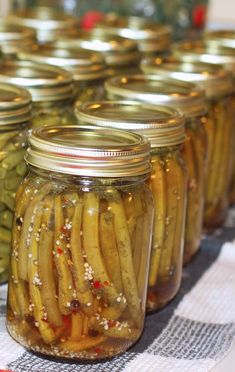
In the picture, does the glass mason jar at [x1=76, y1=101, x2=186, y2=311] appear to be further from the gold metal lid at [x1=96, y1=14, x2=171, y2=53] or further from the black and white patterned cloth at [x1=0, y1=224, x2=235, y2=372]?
the gold metal lid at [x1=96, y1=14, x2=171, y2=53]

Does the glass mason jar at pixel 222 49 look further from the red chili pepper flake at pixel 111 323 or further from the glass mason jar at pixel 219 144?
the red chili pepper flake at pixel 111 323

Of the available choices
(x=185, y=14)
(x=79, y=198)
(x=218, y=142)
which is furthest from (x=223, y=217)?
(x=185, y=14)

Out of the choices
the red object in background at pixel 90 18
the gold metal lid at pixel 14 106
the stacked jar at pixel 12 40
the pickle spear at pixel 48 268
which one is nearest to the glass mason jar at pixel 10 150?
the gold metal lid at pixel 14 106

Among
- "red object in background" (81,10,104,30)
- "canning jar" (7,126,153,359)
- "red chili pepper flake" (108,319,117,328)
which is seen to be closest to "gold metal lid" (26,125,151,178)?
"canning jar" (7,126,153,359)

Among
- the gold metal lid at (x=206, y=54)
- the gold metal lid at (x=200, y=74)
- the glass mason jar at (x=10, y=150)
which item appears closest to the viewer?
the glass mason jar at (x=10, y=150)

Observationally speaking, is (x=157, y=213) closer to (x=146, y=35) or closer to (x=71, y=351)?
(x=71, y=351)

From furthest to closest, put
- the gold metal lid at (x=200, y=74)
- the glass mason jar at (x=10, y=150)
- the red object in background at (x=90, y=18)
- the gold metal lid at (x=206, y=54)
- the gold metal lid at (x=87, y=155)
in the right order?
the red object in background at (x=90, y=18) → the gold metal lid at (x=206, y=54) → the gold metal lid at (x=200, y=74) → the glass mason jar at (x=10, y=150) → the gold metal lid at (x=87, y=155)
